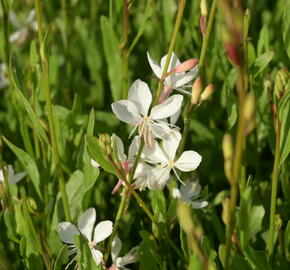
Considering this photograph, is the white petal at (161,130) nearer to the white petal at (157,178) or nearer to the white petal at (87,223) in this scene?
the white petal at (157,178)

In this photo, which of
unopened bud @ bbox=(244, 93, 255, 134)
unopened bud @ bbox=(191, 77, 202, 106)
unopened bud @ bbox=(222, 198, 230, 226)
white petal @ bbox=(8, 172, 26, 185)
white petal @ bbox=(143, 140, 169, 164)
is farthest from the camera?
white petal @ bbox=(8, 172, 26, 185)

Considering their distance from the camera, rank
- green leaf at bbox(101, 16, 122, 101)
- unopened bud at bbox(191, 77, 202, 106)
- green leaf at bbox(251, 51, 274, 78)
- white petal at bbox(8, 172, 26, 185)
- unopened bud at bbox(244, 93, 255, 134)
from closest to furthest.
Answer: unopened bud at bbox(244, 93, 255, 134) → unopened bud at bbox(191, 77, 202, 106) → green leaf at bbox(251, 51, 274, 78) → white petal at bbox(8, 172, 26, 185) → green leaf at bbox(101, 16, 122, 101)

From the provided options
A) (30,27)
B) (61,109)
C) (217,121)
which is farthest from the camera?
(30,27)

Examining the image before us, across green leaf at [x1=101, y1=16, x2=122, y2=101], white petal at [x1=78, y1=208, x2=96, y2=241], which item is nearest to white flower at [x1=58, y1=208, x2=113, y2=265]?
white petal at [x1=78, y1=208, x2=96, y2=241]

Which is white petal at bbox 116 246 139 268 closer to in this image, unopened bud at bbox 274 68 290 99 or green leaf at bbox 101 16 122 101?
unopened bud at bbox 274 68 290 99

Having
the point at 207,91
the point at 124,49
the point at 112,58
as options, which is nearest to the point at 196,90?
the point at 207,91

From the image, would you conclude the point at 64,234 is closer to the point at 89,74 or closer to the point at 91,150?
the point at 91,150

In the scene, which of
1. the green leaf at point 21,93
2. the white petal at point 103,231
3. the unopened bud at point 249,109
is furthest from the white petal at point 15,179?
the unopened bud at point 249,109

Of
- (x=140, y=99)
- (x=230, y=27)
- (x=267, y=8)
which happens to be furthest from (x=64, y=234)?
(x=267, y=8)
